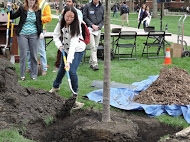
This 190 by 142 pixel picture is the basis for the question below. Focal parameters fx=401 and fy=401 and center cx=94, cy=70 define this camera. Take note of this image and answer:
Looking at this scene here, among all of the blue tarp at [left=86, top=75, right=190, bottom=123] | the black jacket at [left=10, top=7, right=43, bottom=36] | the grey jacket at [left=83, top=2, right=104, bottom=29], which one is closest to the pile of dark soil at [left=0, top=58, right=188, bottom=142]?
the blue tarp at [left=86, top=75, right=190, bottom=123]

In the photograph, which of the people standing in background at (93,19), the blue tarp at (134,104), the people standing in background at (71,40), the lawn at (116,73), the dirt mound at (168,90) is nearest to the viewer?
the people standing in background at (71,40)

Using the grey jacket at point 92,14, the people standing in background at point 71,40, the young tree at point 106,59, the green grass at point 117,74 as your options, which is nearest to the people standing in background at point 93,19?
the grey jacket at point 92,14

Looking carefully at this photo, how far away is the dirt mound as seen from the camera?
22.7ft

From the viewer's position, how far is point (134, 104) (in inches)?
274

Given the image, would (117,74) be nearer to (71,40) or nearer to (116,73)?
(116,73)

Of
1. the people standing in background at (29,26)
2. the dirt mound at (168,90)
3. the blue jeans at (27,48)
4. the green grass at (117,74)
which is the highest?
the people standing in background at (29,26)

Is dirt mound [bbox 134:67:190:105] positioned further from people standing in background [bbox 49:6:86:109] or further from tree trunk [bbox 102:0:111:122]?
tree trunk [bbox 102:0:111:122]

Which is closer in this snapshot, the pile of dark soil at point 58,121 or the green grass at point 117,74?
the pile of dark soil at point 58,121

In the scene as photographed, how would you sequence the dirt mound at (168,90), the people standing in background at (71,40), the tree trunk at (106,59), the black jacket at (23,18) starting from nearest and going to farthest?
1. the tree trunk at (106,59)
2. the people standing in background at (71,40)
3. the dirt mound at (168,90)
4. the black jacket at (23,18)

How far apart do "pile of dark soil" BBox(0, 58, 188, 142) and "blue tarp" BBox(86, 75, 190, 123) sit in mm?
175

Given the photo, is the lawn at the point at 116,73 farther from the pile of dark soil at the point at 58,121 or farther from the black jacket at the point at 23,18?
the black jacket at the point at 23,18

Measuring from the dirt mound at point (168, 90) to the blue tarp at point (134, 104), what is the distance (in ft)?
0.57

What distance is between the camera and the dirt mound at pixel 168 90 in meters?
6.93

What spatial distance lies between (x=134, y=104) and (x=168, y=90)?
2.17ft
